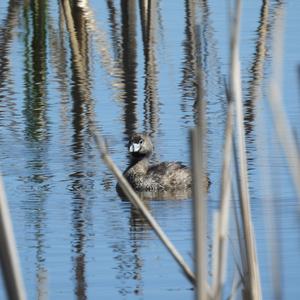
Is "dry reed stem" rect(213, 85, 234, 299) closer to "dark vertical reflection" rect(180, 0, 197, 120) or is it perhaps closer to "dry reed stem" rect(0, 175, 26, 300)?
"dry reed stem" rect(0, 175, 26, 300)

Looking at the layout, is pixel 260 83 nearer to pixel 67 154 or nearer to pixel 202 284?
pixel 67 154

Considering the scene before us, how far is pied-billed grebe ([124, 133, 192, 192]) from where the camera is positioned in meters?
9.10

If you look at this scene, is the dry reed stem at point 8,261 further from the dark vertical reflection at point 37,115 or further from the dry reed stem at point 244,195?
the dark vertical reflection at point 37,115

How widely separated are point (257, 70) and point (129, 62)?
1693 mm

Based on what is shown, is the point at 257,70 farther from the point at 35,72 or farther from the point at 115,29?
the point at 115,29

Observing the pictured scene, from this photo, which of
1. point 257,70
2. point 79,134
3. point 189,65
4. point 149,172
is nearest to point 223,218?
point 149,172

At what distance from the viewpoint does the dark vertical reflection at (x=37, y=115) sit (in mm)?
7879

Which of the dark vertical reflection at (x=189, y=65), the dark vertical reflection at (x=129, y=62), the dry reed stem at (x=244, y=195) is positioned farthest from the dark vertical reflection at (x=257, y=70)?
the dry reed stem at (x=244, y=195)

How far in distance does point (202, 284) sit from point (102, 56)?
Result: 10805 millimetres

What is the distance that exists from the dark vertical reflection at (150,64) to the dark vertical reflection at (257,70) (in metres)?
0.82

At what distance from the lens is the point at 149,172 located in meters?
9.52

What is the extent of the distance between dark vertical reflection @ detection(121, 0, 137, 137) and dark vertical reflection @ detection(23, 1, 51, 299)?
744mm

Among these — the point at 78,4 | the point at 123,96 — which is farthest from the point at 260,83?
the point at 78,4

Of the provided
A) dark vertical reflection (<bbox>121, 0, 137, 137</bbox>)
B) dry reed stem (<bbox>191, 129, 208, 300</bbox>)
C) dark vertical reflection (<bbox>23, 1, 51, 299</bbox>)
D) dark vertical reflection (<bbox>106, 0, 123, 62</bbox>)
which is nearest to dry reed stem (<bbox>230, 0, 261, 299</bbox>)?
dry reed stem (<bbox>191, 129, 208, 300</bbox>)
